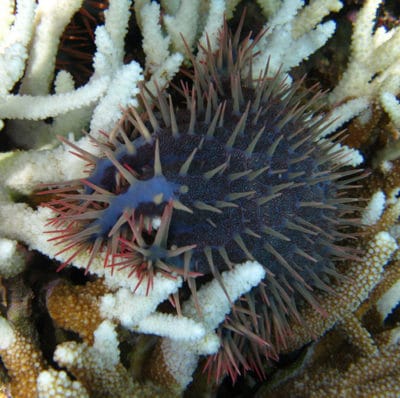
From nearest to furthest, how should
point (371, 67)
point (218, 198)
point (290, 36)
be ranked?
1. point (218, 198)
2. point (290, 36)
3. point (371, 67)

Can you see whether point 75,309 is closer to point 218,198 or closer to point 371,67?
point 218,198

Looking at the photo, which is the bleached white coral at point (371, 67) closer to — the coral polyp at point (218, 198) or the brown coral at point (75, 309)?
the coral polyp at point (218, 198)

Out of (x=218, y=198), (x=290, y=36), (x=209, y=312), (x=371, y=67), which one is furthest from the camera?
(x=371, y=67)

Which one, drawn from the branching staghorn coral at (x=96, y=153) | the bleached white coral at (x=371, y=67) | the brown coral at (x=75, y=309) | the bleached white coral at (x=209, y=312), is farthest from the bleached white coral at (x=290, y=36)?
the brown coral at (x=75, y=309)

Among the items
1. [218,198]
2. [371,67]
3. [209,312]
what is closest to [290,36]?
[371,67]

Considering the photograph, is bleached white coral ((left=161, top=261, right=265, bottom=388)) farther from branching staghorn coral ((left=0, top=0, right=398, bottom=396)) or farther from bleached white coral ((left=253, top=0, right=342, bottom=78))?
bleached white coral ((left=253, top=0, right=342, bottom=78))

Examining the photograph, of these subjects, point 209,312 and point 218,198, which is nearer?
point 218,198

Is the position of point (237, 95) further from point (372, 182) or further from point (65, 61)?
point (372, 182)
